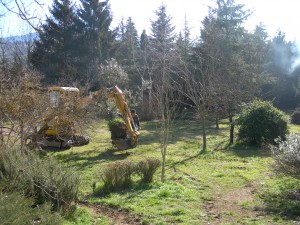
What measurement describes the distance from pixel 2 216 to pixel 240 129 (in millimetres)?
14116

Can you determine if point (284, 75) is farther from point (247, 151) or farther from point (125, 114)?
point (125, 114)

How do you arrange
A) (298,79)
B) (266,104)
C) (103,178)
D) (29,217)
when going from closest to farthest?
(29,217) → (103,178) → (266,104) → (298,79)

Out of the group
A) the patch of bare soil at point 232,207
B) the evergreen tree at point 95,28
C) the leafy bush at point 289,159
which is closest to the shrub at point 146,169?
the patch of bare soil at point 232,207

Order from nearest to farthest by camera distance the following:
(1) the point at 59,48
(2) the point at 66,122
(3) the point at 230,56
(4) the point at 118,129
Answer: (2) the point at 66,122
(4) the point at 118,129
(3) the point at 230,56
(1) the point at 59,48

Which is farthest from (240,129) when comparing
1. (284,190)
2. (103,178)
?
(103,178)

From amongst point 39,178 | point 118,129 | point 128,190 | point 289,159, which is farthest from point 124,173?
point 118,129

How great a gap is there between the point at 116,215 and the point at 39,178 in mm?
1797

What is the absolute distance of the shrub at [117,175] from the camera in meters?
8.40

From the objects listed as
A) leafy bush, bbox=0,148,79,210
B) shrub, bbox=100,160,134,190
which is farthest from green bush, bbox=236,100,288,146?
leafy bush, bbox=0,148,79,210

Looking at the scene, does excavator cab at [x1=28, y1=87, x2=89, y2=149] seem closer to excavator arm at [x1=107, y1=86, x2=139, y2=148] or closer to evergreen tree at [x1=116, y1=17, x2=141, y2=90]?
excavator arm at [x1=107, y1=86, x2=139, y2=148]

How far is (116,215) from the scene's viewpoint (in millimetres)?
6906

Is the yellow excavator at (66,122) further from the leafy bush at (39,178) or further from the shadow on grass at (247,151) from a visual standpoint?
the leafy bush at (39,178)

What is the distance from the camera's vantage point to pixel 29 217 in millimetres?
4254

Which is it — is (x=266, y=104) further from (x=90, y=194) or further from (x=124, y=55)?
(x=124, y=55)
